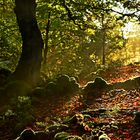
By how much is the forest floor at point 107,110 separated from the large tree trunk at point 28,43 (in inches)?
64.8

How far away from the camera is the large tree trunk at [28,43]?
1552 cm

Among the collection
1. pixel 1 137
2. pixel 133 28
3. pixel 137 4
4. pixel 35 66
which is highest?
pixel 133 28

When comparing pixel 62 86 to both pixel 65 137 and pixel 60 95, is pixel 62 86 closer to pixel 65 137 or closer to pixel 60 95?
pixel 60 95

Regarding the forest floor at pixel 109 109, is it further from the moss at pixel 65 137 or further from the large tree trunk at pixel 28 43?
the large tree trunk at pixel 28 43

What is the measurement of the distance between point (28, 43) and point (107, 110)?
20.7 ft

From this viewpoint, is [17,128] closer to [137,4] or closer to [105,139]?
[105,139]

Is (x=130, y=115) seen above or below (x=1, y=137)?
above

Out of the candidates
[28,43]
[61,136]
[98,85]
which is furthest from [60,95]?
[61,136]

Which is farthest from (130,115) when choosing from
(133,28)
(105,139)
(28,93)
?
(133,28)

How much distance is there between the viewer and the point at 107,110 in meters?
11.4

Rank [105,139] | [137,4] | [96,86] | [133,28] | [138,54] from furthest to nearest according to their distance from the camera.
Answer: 1. [138,54]
2. [133,28]
3. [96,86]
4. [137,4]
5. [105,139]

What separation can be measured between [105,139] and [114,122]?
6.16 ft

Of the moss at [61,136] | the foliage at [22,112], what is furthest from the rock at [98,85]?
the moss at [61,136]

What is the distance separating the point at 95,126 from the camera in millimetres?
9867
